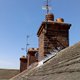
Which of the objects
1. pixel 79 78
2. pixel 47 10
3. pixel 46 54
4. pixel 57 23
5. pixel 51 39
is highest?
pixel 47 10

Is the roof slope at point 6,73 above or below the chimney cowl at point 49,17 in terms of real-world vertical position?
below

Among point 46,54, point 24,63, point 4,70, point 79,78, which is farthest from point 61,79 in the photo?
point 4,70

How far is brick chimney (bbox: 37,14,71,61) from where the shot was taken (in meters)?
7.88

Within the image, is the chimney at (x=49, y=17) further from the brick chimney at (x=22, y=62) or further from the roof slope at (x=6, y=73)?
the roof slope at (x=6, y=73)

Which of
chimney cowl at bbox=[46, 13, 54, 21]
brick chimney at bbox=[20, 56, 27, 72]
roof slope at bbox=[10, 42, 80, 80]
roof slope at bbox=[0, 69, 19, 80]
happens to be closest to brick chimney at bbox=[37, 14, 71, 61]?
chimney cowl at bbox=[46, 13, 54, 21]

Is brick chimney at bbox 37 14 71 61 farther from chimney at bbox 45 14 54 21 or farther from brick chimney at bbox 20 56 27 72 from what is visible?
brick chimney at bbox 20 56 27 72

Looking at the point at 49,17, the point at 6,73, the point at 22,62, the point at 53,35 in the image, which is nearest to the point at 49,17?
the point at 49,17

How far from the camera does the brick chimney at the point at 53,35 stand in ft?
25.8

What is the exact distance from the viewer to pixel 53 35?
8.06 m

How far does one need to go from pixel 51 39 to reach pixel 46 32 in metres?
0.29

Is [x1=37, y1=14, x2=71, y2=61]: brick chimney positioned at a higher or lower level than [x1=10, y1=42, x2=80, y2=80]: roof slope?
higher

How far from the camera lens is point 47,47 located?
785 cm

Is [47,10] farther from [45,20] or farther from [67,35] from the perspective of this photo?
[67,35]

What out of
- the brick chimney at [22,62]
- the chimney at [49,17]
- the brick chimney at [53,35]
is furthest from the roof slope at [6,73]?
the brick chimney at [53,35]
